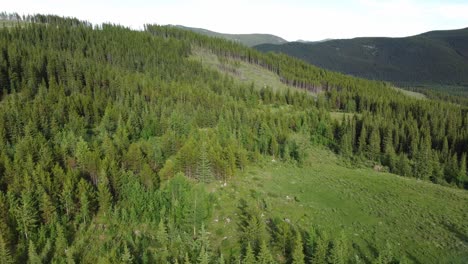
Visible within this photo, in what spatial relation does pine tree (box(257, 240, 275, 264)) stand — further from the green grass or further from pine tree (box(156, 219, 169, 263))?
pine tree (box(156, 219, 169, 263))

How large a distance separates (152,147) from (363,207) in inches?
1743

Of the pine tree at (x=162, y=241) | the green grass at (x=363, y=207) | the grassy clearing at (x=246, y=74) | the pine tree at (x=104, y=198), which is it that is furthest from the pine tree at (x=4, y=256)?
the grassy clearing at (x=246, y=74)

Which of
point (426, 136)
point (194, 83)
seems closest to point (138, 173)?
point (426, 136)

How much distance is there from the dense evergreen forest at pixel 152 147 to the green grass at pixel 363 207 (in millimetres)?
3719

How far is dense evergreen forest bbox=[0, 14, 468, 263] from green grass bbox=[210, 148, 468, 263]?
372 centimetres

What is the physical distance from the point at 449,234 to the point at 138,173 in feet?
167

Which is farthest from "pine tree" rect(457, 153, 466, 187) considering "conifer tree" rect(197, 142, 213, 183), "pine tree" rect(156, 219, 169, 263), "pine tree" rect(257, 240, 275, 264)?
"pine tree" rect(156, 219, 169, 263)

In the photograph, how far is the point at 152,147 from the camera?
66938 mm

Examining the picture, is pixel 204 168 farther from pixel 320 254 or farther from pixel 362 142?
pixel 362 142

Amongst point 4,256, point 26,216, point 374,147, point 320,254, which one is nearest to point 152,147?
point 26,216

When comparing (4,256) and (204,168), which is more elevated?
(204,168)

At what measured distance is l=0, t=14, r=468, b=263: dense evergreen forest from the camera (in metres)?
38.9

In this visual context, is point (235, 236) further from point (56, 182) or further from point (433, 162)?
point (433, 162)

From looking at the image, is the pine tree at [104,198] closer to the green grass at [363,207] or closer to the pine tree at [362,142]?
the green grass at [363,207]
